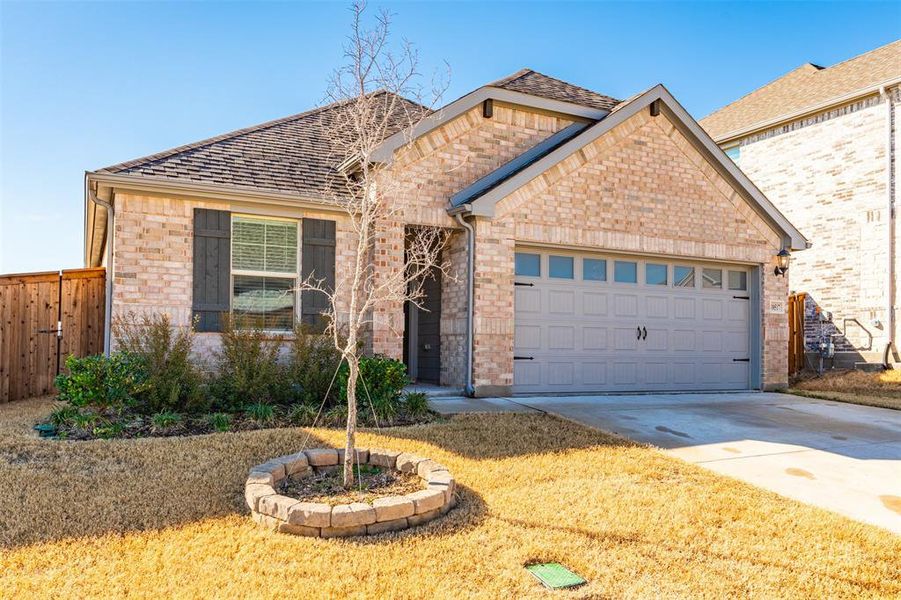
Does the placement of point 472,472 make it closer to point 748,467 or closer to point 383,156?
point 748,467

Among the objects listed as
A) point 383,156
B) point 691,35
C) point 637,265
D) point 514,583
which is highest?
point 691,35

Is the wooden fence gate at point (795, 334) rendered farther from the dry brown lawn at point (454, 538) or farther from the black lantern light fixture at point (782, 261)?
the dry brown lawn at point (454, 538)

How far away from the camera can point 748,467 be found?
6070 millimetres

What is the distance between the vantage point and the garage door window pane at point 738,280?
1221cm

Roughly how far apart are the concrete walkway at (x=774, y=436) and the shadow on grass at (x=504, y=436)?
0.53 meters

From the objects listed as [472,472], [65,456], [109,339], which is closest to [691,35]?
[472,472]

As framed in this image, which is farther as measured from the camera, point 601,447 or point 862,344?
point 862,344

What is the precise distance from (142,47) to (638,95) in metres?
8.61

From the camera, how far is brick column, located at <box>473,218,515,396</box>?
9.64 m

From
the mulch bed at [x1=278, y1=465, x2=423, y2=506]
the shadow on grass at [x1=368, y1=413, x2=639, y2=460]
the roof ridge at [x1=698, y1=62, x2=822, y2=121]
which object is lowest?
the mulch bed at [x1=278, y1=465, x2=423, y2=506]

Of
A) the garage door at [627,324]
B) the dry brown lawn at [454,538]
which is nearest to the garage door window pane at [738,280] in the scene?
the garage door at [627,324]

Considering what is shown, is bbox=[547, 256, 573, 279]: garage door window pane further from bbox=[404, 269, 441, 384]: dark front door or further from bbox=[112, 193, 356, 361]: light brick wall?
bbox=[112, 193, 356, 361]: light brick wall

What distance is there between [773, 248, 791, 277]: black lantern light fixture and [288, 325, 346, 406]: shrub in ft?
29.5

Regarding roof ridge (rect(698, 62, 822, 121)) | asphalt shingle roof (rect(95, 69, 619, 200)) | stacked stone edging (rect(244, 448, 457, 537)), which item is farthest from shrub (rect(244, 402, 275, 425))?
roof ridge (rect(698, 62, 822, 121))
